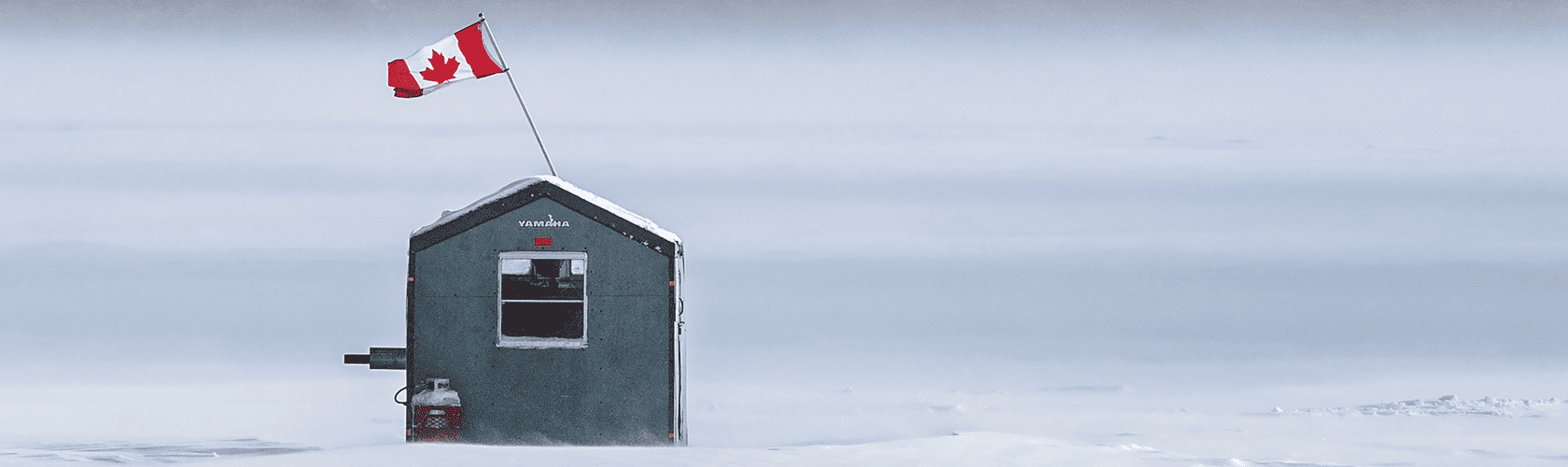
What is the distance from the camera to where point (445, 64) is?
1524 centimetres

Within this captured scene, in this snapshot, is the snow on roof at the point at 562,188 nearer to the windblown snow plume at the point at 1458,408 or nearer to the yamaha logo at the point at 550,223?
the yamaha logo at the point at 550,223

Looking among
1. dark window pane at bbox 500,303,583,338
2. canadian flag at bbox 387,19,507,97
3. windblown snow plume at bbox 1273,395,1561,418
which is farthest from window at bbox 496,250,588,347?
windblown snow plume at bbox 1273,395,1561,418

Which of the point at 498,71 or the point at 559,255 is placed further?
the point at 498,71

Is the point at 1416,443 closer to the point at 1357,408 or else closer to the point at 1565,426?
the point at 1565,426

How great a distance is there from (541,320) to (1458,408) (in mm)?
16248

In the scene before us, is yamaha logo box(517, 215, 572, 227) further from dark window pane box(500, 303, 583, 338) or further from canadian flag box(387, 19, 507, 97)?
dark window pane box(500, 303, 583, 338)

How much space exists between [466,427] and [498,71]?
160 inches

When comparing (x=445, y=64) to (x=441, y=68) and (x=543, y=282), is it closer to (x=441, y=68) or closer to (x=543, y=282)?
(x=441, y=68)

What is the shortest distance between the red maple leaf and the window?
2312mm

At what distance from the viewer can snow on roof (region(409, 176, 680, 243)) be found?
13516 millimetres

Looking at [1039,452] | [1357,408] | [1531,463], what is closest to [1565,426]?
[1357,408]

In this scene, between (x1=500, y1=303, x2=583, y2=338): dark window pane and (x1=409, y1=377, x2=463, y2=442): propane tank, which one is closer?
(x1=409, y1=377, x2=463, y2=442): propane tank

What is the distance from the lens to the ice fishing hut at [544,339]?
1352 centimetres

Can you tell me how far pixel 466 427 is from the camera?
1369 centimetres
